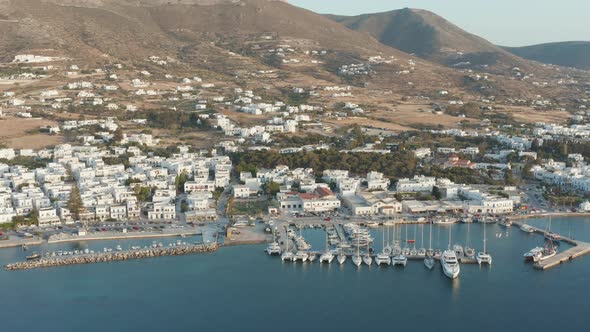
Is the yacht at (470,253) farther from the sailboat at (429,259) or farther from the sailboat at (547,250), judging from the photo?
the sailboat at (547,250)

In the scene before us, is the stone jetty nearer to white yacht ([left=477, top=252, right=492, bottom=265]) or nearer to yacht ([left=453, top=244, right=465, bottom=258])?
yacht ([left=453, top=244, right=465, bottom=258])

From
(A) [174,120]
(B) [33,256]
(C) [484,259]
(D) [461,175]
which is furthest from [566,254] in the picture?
(A) [174,120]

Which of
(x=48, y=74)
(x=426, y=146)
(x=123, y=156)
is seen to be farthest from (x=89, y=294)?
(x=48, y=74)

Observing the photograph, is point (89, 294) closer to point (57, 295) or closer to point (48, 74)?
point (57, 295)

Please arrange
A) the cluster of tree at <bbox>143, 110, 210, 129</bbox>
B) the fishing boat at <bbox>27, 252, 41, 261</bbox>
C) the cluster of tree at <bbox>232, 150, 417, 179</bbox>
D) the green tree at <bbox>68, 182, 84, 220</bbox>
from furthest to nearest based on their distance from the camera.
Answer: the cluster of tree at <bbox>143, 110, 210, 129</bbox>, the cluster of tree at <bbox>232, 150, 417, 179</bbox>, the green tree at <bbox>68, 182, 84, 220</bbox>, the fishing boat at <bbox>27, 252, 41, 261</bbox>

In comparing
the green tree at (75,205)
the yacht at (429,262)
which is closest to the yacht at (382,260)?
the yacht at (429,262)

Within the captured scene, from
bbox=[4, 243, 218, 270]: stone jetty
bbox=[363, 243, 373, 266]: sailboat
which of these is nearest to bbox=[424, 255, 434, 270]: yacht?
bbox=[363, 243, 373, 266]: sailboat
